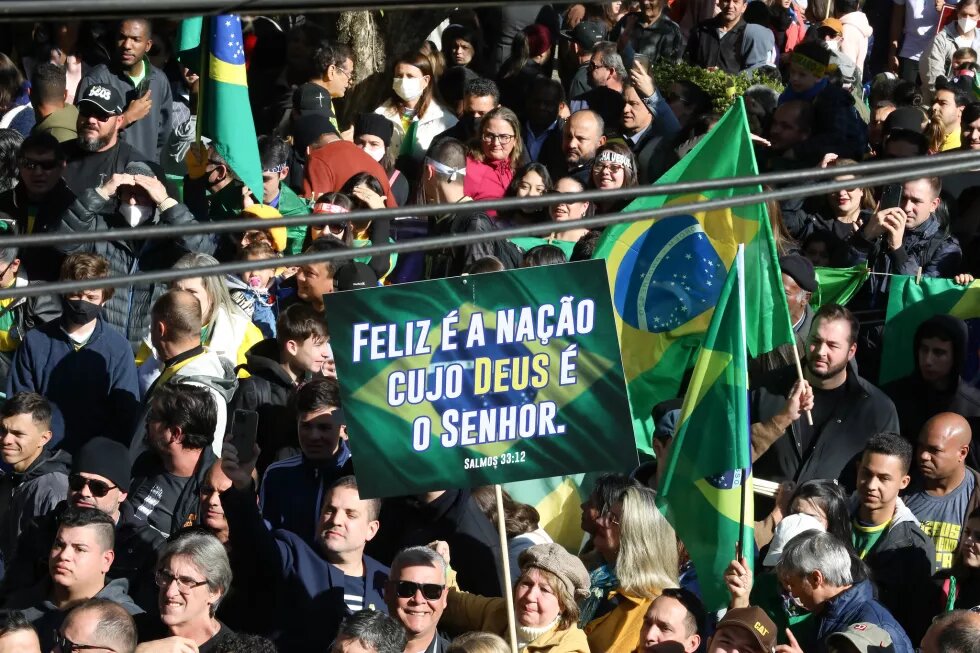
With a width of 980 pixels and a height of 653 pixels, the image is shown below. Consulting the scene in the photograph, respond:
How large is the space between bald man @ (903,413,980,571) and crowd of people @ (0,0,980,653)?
1cm

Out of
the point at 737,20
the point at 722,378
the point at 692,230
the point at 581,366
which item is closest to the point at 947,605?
the point at 722,378

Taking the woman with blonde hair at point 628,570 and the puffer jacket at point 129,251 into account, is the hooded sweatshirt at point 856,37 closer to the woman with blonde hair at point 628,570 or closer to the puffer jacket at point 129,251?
the puffer jacket at point 129,251

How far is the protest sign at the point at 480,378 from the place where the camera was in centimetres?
649

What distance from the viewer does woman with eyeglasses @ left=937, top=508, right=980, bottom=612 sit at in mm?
7102

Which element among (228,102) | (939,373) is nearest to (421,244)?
(939,373)

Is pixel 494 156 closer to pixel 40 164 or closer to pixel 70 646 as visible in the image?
pixel 40 164

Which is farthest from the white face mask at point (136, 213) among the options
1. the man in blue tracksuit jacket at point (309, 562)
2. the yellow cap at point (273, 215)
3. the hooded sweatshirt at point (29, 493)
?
the man in blue tracksuit jacket at point (309, 562)

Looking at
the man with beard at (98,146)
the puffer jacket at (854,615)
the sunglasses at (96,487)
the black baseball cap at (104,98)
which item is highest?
the black baseball cap at (104,98)

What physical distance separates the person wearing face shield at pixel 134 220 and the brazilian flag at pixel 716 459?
134 inches

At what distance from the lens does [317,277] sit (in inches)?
359

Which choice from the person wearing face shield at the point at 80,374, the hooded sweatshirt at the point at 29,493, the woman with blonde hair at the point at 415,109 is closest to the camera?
the hooded sweatshirt at the point at 29,493

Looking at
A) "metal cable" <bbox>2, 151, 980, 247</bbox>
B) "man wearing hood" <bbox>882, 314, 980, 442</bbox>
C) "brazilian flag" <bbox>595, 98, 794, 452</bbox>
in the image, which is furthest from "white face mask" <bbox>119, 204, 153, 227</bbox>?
"metal cable" <bbox>2, 151, 980, 247</bbox>

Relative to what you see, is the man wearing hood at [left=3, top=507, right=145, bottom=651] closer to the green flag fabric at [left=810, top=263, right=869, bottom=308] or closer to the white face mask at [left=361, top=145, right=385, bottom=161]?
the green flag fabric at [left=810, top=263, right=869, bottom=308]

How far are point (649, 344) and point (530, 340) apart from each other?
8.61 ft
